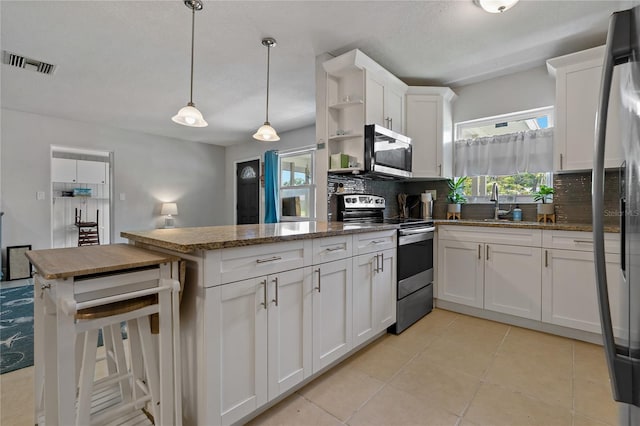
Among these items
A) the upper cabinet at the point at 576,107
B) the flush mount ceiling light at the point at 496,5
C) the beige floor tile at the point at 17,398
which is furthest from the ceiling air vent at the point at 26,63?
the upper cabinet at the point at 576,107

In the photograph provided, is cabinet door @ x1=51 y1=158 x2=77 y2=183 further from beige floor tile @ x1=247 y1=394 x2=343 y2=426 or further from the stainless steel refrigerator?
the stainless steel refrigerator

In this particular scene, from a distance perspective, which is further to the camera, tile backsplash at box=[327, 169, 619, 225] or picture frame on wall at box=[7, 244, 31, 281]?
picture frame on wall at box=[7, 244, 31, 281]

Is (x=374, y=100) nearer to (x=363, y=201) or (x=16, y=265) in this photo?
(x=363, y=201)

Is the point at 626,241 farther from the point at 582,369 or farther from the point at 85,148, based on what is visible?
the point at 85,148

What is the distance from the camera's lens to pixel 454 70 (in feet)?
10.2

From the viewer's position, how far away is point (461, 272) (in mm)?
2844

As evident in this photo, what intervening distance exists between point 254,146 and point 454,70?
13.6 ft

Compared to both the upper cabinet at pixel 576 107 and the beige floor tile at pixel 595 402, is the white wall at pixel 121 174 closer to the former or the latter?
the upper cabinet at pixel 576 107

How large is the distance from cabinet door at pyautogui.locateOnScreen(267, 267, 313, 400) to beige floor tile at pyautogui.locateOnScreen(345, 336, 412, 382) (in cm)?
47

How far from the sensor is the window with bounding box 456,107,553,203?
3.04 m

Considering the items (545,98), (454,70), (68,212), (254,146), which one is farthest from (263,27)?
(68,212)

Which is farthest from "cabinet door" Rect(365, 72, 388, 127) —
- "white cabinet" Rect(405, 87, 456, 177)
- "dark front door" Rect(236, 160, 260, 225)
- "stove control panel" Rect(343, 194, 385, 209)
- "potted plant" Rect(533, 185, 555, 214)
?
"dark front door" Rect(236, 160, 260, 225)

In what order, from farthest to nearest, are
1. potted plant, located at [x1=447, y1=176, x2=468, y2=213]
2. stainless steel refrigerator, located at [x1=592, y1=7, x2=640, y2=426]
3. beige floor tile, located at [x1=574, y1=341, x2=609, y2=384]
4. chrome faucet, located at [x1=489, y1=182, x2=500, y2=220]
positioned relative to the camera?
potted plant, located at [x1=447, y1=176, x2=468, y2=213] → chrome faucet, located at [x1=489, y1=182, x2=500, y2=220] → beige floor tile, located at [x1=574, y1=341, x2=609, y2=384] → stainless steel refrigerator, located at [x1=592, y1=7, x2=640, y2=426]

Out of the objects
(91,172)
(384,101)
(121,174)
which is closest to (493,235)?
(384,101)
